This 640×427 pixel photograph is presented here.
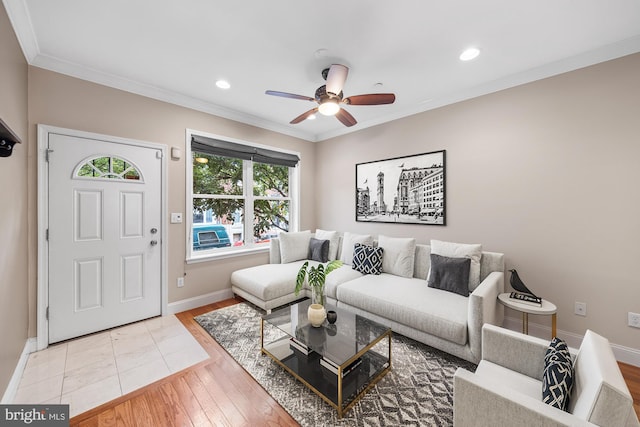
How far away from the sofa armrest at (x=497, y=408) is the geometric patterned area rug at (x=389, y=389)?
1.81ft

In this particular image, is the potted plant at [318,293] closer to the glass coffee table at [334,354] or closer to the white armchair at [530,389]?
the glass coffee table at [334,354]

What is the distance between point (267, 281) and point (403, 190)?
2.22m

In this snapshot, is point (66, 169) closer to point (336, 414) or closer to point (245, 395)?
point (245, 395)

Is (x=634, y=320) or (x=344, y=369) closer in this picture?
(x=344, y=369)

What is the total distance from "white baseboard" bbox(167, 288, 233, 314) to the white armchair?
3.11 m

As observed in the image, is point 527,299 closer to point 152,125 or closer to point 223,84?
point 223,84

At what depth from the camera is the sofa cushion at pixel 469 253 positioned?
259cm

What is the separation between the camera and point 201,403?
1.77 metres

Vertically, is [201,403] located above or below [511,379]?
below

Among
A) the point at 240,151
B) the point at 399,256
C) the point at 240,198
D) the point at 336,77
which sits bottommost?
the point at 399,256

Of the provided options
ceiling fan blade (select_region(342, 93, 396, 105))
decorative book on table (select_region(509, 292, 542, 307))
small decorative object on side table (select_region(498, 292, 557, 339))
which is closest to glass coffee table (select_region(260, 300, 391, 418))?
small decorative object on side table (select_region(498, 292, 557, 339))

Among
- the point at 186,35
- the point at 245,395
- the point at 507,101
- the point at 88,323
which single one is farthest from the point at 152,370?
the point at 507,101

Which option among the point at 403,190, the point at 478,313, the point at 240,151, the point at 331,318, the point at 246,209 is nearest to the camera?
the point at 478,313

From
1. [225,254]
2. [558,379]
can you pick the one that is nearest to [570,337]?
[558,379]
